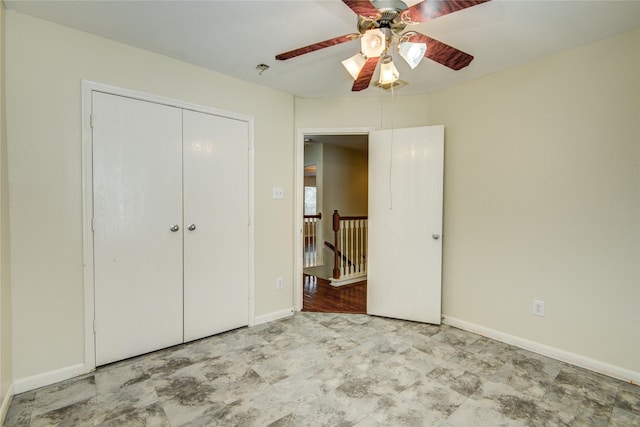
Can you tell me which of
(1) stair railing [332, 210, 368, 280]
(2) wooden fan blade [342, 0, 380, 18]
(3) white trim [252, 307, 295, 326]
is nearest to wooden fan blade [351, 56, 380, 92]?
(2) wooden fan blade [342, 0, 380, 18]

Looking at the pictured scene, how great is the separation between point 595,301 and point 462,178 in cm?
135

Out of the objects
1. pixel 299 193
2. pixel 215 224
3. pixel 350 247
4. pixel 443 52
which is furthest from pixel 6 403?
pixel 350 247

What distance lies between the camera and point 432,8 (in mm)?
1271

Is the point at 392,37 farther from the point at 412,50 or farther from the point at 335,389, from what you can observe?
Answer: the point at 335,389

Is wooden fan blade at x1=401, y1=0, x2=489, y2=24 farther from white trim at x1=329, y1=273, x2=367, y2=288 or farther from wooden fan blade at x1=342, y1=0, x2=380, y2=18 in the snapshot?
white trim at x1=329, y1=273, x2=367, y2=288

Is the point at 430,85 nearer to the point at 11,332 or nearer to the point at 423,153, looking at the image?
the point at 423,153

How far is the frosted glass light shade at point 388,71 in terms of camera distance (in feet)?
5.86

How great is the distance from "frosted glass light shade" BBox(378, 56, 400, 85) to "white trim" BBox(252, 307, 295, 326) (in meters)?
2.33

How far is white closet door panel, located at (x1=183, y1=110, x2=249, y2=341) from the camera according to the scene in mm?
2520

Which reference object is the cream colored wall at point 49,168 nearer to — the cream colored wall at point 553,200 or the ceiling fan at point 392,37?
the ceiling fan at point 392,37

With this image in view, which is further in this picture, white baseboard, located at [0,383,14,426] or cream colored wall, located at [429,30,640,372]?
cream colored wall, located at [429,30,640,372]

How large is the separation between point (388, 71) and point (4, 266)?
2.49m

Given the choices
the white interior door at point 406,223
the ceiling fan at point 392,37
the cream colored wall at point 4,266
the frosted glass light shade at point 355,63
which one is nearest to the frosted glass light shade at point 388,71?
the ceiling fan at point 392,37

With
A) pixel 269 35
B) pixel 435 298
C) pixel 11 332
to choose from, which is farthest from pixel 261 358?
pixel 269 35
